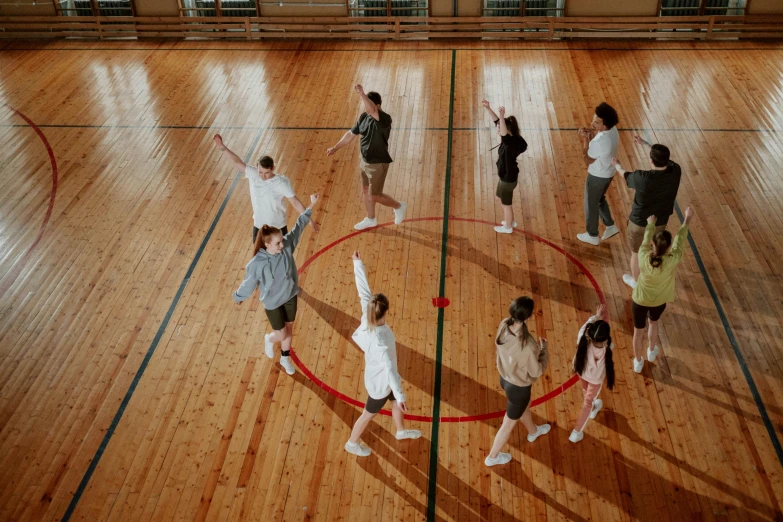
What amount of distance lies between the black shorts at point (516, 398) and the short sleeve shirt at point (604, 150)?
3025 millimetres

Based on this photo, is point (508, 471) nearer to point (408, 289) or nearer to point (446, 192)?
point (408, 289)

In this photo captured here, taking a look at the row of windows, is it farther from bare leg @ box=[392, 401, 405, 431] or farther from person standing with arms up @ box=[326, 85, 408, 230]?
bare leg @ box=[392, 401, 405, 431]

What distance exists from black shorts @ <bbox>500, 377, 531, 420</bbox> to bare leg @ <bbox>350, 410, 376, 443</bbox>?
3.28 feet

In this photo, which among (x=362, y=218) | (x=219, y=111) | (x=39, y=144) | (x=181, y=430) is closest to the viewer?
(x=181, y=430)

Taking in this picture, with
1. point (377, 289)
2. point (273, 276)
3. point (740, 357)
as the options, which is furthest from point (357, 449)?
point (740, 357)

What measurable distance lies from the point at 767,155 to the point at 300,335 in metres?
6.75

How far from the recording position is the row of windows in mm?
12828

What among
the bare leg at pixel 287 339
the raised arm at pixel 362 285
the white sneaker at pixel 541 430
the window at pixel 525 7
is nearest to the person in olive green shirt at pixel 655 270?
the white sneaker at pixel 541 430

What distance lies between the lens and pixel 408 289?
7.04 m

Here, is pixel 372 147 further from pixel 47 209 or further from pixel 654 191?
pixel 47 209

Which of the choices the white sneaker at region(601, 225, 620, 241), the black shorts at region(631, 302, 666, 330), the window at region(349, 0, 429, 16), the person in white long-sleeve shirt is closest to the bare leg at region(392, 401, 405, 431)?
the person in white long-sleeve shirt

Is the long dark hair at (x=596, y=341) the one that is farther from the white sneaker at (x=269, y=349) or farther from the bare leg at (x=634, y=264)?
the white sneaker at (x=269, y=349)

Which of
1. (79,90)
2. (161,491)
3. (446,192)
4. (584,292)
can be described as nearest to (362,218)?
(446,192)

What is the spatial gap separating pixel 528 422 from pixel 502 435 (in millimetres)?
287
